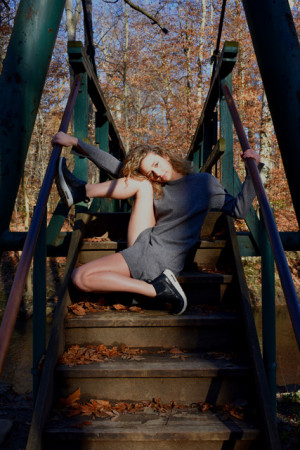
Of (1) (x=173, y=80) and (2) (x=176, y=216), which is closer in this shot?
(2) (x=176, y=216)

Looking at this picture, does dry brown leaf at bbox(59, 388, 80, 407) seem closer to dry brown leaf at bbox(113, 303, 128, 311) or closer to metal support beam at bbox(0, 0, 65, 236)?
dry brown leaf at bbox(113, 303, 128, 311)

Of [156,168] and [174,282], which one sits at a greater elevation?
[156,168]

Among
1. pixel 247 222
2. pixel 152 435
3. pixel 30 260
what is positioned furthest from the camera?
pixel 247 222

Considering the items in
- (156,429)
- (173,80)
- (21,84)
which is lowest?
(156,429)

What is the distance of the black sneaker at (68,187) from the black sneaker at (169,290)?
2.64ft

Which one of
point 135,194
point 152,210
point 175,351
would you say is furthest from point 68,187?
point 175,351

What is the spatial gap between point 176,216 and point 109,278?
677mm

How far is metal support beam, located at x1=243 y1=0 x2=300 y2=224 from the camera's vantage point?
220 cm

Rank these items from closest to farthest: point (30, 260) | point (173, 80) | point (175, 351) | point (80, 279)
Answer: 1. point (30, 260)
2. point (175, 351)
3. point (80, 279)
4. point (173, 80)

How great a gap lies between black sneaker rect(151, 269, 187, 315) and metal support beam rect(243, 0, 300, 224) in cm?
90

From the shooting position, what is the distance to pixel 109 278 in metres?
2.70

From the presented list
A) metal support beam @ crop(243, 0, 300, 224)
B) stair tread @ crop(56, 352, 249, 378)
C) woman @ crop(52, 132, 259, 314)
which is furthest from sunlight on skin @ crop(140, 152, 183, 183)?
stair tread @ crop(56, 352, 249, 378)

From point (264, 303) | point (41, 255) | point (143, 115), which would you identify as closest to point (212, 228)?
point (264, 303)

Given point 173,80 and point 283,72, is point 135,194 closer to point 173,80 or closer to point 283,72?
point 283,72
